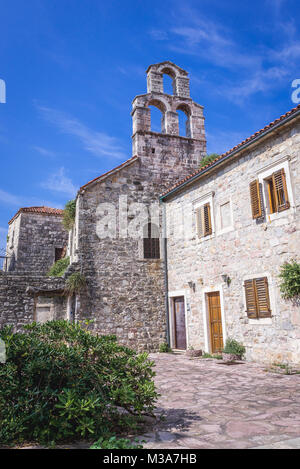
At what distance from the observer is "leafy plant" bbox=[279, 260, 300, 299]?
753 cm

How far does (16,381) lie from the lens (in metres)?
3.45

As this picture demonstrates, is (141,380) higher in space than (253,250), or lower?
lower

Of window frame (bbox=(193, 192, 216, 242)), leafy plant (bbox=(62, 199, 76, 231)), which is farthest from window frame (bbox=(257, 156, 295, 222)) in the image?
leafy plant (bbox=(62, 199, 76, 231))

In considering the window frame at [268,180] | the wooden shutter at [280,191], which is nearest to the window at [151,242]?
the window frame at [268,180]

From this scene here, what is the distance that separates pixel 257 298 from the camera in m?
8.66

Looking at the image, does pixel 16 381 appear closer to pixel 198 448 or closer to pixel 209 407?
pixel 198 448

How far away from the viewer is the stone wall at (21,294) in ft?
35.3

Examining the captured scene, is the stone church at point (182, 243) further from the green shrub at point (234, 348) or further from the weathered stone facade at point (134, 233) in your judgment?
the green shrub at point (234, 348)

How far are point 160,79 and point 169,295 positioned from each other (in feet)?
30.3

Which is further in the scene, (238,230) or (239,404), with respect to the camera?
(238,230)

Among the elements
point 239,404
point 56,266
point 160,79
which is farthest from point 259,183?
point 56,266

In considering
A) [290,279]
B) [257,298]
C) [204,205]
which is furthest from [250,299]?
[204,205]

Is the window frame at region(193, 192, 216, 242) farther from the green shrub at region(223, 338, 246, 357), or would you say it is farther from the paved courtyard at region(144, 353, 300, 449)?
the paved courtyard at region(144, 353, 300, 449)

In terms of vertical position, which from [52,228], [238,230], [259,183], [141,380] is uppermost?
[52,228]
